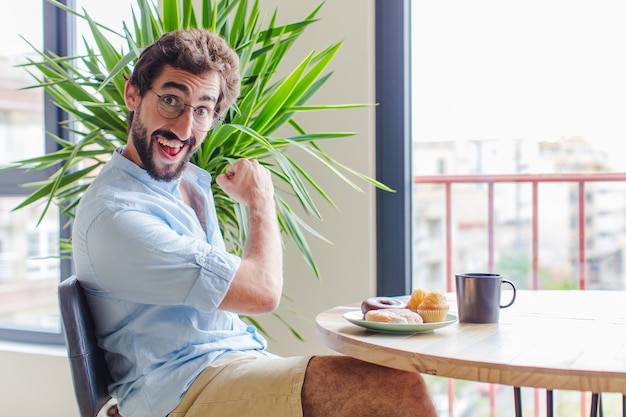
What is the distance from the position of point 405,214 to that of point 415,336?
1.21 metres

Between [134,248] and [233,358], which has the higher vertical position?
[134,248]

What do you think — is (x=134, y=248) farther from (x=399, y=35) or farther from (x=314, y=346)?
(x=399, y=35)

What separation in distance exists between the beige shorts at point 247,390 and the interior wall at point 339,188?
1.00 metres

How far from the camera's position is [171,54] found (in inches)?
64.6

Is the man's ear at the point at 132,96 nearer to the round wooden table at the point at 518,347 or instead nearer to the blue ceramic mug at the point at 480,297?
the round wooden table at the point at 518,347

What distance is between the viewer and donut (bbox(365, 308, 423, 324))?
1319 mm

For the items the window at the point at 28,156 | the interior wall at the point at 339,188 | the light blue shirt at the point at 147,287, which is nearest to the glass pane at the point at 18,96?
the window at the point at 28,156

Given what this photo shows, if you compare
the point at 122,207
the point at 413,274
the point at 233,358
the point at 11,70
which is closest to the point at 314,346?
the point at 413,274

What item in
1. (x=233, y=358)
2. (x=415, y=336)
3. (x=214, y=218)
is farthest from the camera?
(x=214, y=218)

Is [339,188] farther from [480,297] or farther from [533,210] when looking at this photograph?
[480,297]

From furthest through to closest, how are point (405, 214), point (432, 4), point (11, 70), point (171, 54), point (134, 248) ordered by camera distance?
point (11, 70)
point (432, 4)
point (405, 214)
point (171, 54)
point (134, 248)

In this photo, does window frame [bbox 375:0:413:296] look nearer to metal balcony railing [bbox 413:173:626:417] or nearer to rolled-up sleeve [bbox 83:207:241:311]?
metal balcony railing [bbox 413:173:626:417]

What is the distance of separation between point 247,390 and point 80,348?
1.12 feet

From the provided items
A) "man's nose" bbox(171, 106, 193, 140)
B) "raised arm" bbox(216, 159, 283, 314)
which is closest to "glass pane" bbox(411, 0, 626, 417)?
"raised arm" bbox(216, 159, 283, 314)
